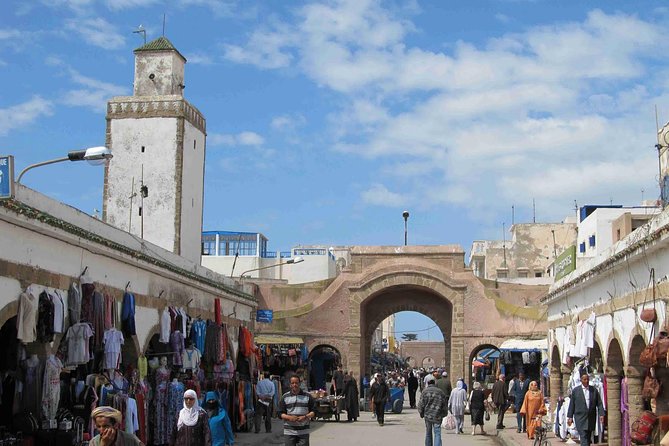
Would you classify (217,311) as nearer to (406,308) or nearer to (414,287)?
(414,287)

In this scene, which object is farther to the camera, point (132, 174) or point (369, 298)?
point (369, 298)

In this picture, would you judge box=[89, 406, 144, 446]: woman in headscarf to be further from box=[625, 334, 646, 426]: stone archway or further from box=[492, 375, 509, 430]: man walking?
box=[492, 375, 509, 430]: man walking

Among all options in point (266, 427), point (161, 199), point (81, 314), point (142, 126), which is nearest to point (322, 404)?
point (266, 427)

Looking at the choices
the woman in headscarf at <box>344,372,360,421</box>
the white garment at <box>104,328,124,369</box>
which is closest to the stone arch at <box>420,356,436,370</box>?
the woman in headscarf at <box>344,372,360,421</box>

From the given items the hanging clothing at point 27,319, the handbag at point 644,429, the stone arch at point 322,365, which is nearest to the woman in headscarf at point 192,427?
the hanging clothing at point 27,319

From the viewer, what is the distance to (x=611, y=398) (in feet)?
47.8

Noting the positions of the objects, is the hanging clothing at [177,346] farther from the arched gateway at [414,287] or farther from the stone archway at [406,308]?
the stone archway at [406,308]

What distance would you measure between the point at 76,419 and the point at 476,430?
13689 millimetres

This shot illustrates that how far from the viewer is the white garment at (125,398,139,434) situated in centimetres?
1266

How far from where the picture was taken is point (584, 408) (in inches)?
560

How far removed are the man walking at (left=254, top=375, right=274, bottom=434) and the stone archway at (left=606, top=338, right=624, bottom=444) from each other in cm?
872

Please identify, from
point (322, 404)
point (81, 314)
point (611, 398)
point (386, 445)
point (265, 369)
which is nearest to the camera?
point (81, 314)

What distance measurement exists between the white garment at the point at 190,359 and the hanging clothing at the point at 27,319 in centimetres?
602

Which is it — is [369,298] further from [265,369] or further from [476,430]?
[476,430]
